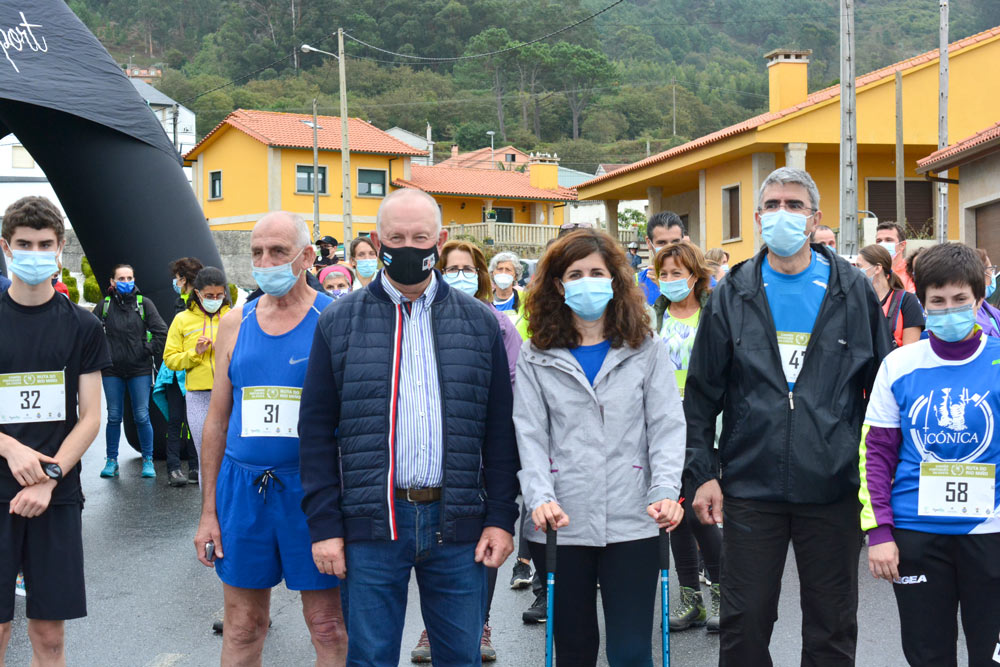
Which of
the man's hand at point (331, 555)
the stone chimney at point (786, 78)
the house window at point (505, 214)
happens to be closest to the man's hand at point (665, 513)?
the man's hand at point (331, 555)

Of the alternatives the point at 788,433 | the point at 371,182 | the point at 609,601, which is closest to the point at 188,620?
the point at 609,601

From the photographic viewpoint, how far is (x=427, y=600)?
12.3ft

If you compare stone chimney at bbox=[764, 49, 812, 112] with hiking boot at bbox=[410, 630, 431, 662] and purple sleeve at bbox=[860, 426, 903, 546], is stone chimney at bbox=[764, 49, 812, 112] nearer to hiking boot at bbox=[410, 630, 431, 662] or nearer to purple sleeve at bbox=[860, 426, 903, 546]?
hiking boot at bbox=[410, 630, 431, 662]

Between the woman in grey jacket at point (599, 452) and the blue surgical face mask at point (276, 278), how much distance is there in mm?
960

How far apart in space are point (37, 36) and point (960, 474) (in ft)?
31.4

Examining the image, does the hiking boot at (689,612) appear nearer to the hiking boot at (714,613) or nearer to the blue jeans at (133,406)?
the hiking boot at (714,613)

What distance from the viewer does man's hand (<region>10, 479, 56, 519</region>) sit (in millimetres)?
4152

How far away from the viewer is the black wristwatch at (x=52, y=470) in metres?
4.22

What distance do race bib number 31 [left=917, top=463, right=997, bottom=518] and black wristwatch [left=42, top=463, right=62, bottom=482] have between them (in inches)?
125

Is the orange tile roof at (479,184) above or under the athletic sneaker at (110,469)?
above

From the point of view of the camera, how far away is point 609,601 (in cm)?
377

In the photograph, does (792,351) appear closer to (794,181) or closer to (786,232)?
(786,232)

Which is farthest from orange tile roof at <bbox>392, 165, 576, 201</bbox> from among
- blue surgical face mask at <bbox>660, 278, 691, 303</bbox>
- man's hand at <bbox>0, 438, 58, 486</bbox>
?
man's hand at <bbox>0, 438, 58, 486</bbox>

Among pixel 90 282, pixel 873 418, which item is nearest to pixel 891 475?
pixel 873 418
